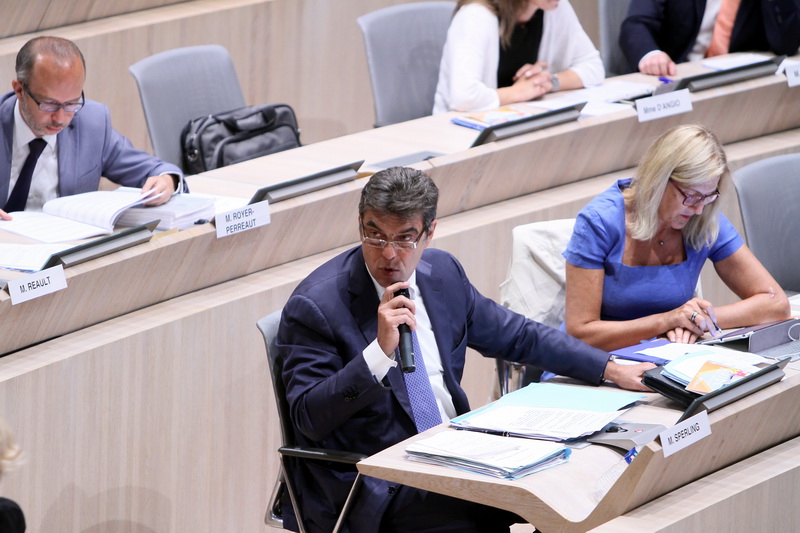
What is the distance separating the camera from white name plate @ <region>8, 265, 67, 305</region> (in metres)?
2.56

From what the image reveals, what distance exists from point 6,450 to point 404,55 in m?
2.96

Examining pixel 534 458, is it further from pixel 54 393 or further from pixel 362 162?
pixel 362 162

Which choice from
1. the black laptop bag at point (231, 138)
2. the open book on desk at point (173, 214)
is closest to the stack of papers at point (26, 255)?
the open book on desk at point (173, 214)

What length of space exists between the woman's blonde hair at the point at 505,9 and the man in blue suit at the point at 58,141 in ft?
4.75

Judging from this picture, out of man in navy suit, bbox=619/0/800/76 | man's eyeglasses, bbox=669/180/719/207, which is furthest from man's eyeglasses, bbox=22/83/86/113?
man in navy suit, bbox=619/0/800/76

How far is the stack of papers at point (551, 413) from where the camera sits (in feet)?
7.46

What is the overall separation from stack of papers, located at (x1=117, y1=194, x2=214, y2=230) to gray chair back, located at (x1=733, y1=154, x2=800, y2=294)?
58.5 inches

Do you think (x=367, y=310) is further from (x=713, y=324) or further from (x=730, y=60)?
(x=730, y=60)

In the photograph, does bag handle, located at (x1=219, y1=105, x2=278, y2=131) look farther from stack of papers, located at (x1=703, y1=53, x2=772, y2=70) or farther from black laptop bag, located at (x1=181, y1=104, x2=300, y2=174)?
stack of papers, located at (x1=703, y1=53, x2=772, y2=70)

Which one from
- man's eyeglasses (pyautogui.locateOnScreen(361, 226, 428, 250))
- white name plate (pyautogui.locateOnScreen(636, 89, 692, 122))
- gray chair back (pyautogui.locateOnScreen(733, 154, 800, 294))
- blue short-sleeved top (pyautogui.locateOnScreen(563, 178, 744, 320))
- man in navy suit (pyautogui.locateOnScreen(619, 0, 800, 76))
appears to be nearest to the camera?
man's eyeglasses (pyautogui.locateOnScreen(361, 226, 428, 250))

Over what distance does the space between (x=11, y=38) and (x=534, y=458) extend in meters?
2.96

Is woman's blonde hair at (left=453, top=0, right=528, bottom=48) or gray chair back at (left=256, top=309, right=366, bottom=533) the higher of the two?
woman's blonde hair at (left=453, top=0, right=528, bottom=48)

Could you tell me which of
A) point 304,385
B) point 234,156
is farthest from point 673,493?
point 234,156

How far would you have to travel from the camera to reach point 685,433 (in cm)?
209
